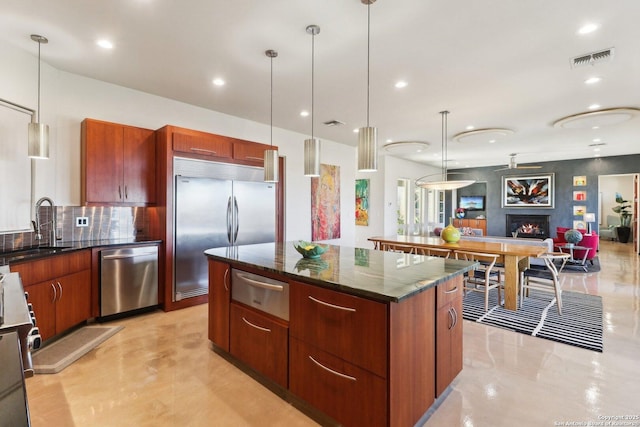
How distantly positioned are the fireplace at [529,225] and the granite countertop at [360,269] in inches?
376

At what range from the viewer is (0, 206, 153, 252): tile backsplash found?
306 cm

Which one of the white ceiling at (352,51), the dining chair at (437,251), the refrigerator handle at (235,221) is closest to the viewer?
the white ceiling at (352,51)

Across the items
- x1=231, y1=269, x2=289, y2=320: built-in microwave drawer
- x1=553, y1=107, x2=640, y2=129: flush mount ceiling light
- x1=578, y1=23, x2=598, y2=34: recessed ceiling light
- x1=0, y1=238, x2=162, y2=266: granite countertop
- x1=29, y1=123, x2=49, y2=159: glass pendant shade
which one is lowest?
x1=231, y1=269, x2=289, y2=320: built-in microwave drawer

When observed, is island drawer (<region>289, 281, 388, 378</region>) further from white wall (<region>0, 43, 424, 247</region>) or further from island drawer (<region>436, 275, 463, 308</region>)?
white wall (<region>0, 43, 424, 247</region>)

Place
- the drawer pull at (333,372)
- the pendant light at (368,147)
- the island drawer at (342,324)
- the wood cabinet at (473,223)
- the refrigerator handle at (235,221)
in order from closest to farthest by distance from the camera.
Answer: the island drawer at (342,324), the drawer pull at (333,372), the pendant light at (368,147), the refrigerator handle at (235,221), the wood cabinet at (473,223)

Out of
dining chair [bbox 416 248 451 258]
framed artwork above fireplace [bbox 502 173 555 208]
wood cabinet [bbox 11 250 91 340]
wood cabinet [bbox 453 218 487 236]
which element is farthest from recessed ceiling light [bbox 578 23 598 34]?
wood cabinet [bbox 453 218 487 236]

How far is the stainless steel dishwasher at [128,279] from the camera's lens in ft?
10.9

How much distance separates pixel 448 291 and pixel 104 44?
3.61 m

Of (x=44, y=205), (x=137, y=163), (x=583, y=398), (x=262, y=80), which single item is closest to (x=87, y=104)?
(x=137, y=163)

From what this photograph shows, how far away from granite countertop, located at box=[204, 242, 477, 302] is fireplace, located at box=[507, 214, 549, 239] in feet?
31.3

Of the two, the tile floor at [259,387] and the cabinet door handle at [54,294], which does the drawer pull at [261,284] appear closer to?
the tile floor at [259,387]

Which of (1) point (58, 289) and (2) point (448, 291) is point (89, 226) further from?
(2) point (448, 291)

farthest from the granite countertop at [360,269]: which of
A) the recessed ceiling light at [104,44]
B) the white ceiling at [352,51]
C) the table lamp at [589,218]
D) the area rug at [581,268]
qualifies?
the table lamp at [589,218]

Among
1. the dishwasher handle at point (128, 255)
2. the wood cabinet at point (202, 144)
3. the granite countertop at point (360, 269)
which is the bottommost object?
the dishwasher handle at point (128, 255)
